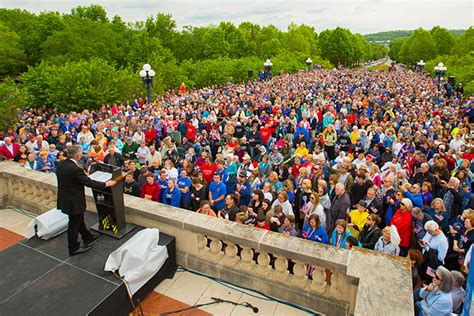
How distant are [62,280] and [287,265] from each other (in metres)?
2.79

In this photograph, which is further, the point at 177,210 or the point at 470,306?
the point at 177,210

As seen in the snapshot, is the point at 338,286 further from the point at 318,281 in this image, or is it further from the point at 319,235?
the point at 319,235

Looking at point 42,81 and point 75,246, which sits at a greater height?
point 42,81

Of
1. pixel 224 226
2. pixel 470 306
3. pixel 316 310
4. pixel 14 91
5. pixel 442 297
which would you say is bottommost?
pixel 316 310

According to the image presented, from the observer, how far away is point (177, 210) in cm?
521

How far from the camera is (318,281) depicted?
426 cm

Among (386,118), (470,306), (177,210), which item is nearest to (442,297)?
(470,306)

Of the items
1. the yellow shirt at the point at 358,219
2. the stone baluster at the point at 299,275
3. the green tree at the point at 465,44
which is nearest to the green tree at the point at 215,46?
the green tree at the point at 465,44

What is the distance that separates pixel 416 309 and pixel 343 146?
26.4ft

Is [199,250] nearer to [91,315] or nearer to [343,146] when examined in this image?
[91,315]

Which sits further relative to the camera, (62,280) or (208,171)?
(208,171)

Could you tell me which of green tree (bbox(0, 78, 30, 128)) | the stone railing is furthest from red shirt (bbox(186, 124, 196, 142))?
the stone railing

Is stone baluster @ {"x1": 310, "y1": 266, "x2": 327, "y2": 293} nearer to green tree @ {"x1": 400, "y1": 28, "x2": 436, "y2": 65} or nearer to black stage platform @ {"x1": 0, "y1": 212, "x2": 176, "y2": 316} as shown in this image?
black stage platform @ {"x1": 0, "y1": 212, "x2": 176, "y2": 316}

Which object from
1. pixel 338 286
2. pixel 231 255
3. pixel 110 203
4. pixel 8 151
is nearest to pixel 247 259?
pixel 231 255
